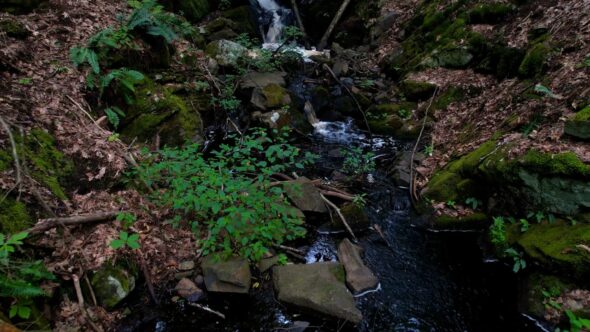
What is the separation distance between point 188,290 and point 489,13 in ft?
38.2

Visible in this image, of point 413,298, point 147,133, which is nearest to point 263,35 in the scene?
point 147,133

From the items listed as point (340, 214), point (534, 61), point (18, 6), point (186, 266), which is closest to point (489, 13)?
point (534, 61)

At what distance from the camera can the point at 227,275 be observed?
479 centimetres

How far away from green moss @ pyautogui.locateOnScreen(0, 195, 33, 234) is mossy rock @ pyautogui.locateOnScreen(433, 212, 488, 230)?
256 inches

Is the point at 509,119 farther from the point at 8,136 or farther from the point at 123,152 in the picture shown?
the point at 8,136

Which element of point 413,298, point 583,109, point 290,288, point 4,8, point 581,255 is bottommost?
point 413,298

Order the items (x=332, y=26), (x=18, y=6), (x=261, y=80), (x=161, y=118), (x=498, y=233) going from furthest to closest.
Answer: (x=332, y=26)
(x=261, y=80)
(x=161, y=118)
(x=18, y=6)
(x=498, y=233)

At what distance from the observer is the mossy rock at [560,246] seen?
182 inches

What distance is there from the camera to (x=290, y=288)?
473cm

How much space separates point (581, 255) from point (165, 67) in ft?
31.2

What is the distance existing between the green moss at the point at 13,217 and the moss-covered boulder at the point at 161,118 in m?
3.34

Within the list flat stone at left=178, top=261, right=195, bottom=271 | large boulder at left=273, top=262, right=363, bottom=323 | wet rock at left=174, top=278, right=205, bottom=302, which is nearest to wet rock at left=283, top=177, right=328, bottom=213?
large boulder at left=273, top=262, right=363, bottom=323

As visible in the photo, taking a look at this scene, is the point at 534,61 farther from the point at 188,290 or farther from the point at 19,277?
the point at 19,277

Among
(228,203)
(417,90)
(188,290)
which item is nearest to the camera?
(188,290)
